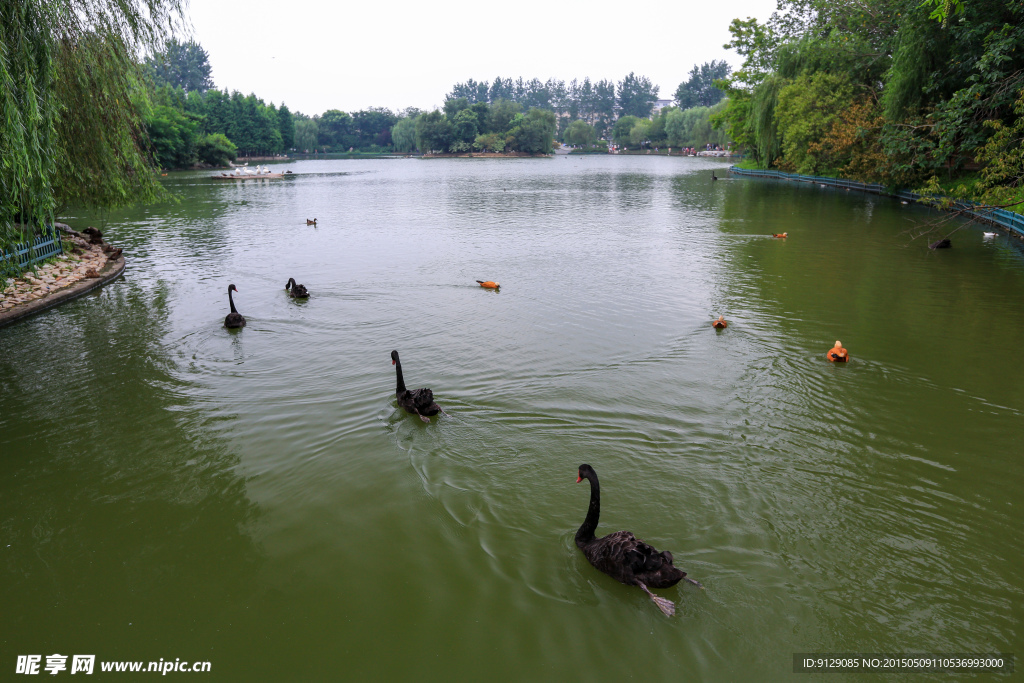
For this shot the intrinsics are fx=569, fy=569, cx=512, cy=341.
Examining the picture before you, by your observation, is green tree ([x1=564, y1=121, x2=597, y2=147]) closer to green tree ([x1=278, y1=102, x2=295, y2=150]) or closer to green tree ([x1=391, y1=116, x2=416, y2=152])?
green tree ([x1=391, y1=116, x2=416, y2=152])

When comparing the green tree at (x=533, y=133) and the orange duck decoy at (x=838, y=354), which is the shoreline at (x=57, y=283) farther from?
the green tree at (x=533, y=133)

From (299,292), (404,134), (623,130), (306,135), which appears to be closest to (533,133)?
(404,134)

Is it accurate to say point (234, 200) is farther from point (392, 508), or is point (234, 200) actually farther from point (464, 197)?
point (392, 508)

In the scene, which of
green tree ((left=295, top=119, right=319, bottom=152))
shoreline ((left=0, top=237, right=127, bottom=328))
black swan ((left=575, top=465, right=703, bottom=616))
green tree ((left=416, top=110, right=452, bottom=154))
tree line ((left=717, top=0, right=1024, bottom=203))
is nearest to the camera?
black swan ((left=575, top=465, right=703, bottom=616))

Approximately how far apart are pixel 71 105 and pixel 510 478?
48.0 feet

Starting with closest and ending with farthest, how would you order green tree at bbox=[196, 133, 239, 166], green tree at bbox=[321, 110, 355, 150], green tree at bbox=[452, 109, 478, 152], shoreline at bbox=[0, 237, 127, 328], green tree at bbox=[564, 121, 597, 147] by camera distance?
shoreline at bbox=[0, 237, 127, 328] → green tree at bbox=[196, 133, 239, 166] → green tree at bbox=[452, 109, 478, 152] → green tree at bbox=[564, 121, 597, 147] → green tree at bbox=[321, 110, 355, 150]

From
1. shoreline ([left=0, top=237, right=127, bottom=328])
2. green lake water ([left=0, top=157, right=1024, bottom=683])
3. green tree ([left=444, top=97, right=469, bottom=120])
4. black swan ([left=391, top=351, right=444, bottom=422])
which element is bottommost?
green lake water ([left=0, top=157, right=1024, bottom=683])

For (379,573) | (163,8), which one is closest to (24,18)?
(163,8)

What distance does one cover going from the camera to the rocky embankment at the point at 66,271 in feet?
50.2

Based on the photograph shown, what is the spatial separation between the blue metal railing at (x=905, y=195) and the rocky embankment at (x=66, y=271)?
74.9 feet

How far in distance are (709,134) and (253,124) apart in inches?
3547

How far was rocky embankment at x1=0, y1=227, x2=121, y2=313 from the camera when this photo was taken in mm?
15289

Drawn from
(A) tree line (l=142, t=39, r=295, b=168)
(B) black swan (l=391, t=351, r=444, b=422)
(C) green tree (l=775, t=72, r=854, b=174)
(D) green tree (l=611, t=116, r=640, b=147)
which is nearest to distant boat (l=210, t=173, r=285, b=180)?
(A) tree line (l=142, t=39, r=295, b=168)

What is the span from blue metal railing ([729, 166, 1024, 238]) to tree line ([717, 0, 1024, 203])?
30.4 inches
